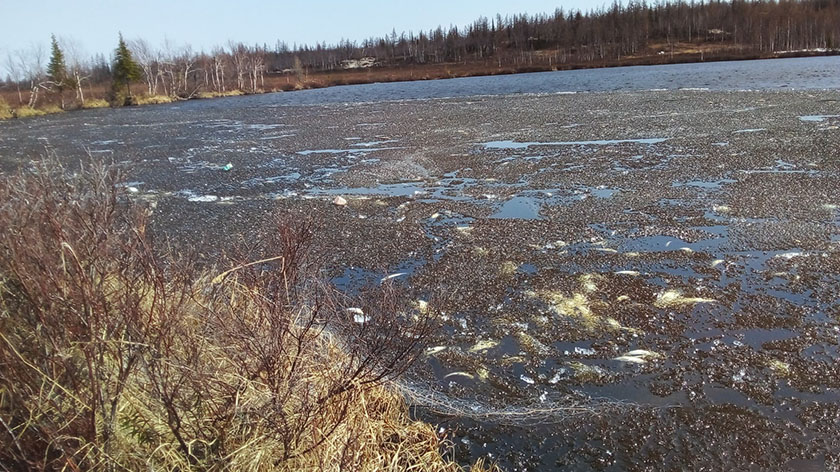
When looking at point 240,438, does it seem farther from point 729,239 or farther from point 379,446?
point 729,239

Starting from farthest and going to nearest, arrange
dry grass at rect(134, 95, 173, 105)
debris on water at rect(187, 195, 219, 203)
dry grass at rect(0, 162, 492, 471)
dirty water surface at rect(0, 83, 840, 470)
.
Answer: dry grass at rect(134, 95, 173, 105)
debris on water at rect(187, 195, 219, 203)
dirty water surface at rect(0, 83, 840, 470)
dry grass at rect(0, 162, 492, 471)

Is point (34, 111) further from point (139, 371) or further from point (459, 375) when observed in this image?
point (139, 371)

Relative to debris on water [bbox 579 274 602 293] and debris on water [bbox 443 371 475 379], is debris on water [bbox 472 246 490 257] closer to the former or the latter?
debris on water [bbox 579 274 602 293]

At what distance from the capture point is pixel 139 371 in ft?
9.11

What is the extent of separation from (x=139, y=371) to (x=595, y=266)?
5278mm

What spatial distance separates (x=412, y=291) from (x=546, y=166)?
7070 mm

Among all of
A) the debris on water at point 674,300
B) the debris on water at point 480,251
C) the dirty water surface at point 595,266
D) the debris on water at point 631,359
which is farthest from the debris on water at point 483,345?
the debris on water at point 480,251

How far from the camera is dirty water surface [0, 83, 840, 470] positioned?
389 cm

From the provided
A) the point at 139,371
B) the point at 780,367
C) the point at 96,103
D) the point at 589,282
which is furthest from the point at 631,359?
the point at 96,103

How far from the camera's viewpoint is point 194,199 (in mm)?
11242

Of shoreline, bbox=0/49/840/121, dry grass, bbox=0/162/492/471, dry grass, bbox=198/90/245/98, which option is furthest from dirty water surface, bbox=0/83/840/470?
dry grass, bbox=198/90/245/98

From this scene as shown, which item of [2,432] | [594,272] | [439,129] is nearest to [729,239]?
[594,272]

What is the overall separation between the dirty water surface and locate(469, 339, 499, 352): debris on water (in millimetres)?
33

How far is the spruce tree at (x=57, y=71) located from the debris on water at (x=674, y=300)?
5717 centimetres
